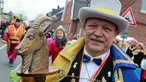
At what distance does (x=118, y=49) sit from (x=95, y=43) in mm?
335

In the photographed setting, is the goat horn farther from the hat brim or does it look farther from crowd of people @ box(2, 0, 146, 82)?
the hat brim

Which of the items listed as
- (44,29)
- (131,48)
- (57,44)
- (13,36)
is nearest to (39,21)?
(44,29)

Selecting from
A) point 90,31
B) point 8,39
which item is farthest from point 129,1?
point 90,31

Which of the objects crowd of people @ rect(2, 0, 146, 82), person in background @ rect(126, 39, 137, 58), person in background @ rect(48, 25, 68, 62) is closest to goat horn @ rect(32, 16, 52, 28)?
crowd of people @ rect(2, 0, 146, 82)

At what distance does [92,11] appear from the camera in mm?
3322

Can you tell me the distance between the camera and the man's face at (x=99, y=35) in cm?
324

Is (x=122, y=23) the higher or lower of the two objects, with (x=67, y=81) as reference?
higher

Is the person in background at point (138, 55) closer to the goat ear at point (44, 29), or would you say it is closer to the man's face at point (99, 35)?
the man's face at point (99, 35)

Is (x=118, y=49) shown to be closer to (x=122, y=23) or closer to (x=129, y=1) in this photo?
(x=122, y=23)

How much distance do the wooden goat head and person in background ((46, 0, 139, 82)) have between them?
27 cm

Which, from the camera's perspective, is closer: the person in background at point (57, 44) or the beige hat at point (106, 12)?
the beige hat at point (106, 12)

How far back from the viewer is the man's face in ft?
10.6

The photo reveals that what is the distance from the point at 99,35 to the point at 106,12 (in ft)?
0.73

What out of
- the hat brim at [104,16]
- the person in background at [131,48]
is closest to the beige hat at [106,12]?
the hat brim at [104,16]
